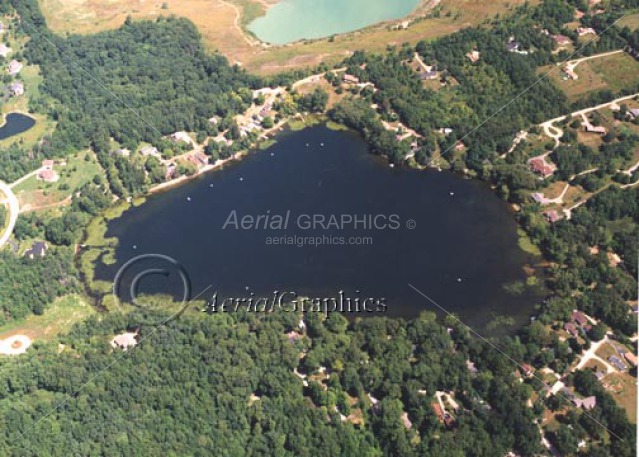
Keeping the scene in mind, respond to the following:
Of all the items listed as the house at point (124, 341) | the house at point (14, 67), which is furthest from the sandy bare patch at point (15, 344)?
the house at point (14, 67)

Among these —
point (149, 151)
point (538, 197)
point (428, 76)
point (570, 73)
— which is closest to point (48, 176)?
point (149, 151)

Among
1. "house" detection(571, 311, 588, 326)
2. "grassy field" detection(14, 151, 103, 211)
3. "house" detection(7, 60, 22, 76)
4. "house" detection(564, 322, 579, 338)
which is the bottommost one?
"house" detection(564, 322, 579, 338)

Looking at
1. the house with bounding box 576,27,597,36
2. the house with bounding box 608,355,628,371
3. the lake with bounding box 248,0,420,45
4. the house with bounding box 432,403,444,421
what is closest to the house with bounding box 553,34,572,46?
the house with bounding box 576,27,597,36

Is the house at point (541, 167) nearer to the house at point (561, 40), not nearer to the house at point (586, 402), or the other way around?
the house at point (561, 40)

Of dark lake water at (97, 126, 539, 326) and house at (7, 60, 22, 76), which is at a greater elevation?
house at (7, 60, 22, 76)

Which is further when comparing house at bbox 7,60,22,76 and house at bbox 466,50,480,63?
house at bbox 7,60,22,76

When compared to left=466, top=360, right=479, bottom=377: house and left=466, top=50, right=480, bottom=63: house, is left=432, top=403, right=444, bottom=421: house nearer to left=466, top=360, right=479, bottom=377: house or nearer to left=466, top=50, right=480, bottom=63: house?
left=466, top=360, right=479, bottom=377: house

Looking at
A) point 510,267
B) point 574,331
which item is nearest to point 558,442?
point 574,331

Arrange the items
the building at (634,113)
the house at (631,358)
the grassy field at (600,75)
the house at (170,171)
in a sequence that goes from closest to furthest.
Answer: the house at (631,358) → the house at (170,171) → the building at (634,113) → the grassy field at (600,75)
